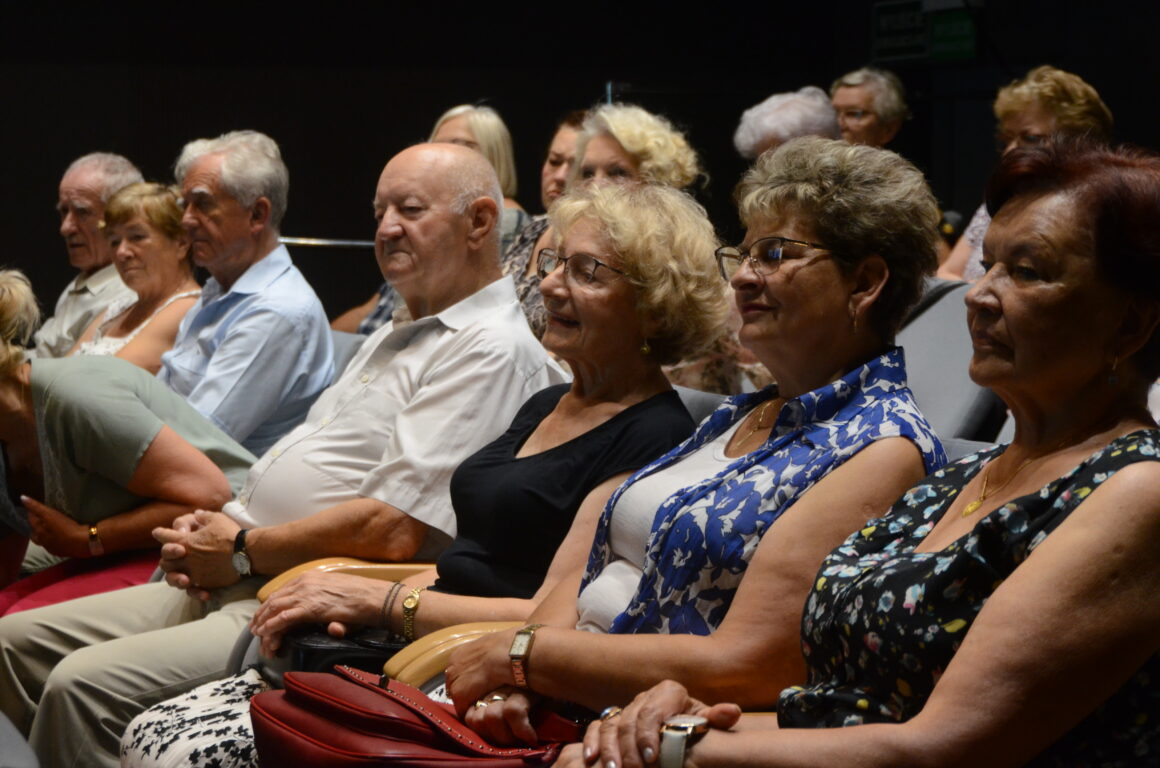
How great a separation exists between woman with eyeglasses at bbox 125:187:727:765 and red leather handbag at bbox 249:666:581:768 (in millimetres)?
451

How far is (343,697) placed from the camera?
5.63 feet

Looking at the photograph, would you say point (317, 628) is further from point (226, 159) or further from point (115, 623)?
point (226, 159)

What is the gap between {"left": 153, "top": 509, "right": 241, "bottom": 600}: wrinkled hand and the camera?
272 cm

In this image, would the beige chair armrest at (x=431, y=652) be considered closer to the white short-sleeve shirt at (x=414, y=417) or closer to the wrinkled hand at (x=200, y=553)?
the white short-sleeve shirt at (x=414, y=417)

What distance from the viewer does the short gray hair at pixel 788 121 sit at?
13.8 ft

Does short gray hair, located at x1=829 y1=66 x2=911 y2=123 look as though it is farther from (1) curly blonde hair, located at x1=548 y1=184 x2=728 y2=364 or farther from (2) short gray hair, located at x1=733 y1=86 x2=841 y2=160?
(1) curly blonde hair, located at x1=548 y1=184 x2=728 y2=364

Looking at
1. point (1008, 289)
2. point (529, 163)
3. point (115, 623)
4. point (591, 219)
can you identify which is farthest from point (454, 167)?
point (529, 163)

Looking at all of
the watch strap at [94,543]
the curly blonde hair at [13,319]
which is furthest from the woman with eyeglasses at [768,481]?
the curly blonde hair at [13,319]

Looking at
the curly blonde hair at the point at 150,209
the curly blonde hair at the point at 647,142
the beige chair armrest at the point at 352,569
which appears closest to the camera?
the beige chair armrest at the point at 352,569

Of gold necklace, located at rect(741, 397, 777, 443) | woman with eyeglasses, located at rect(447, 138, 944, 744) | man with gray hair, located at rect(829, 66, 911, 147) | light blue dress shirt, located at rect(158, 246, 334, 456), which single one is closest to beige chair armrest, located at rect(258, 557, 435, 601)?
woman with eyeglasses, located at rect(447, 138, 944, 744)

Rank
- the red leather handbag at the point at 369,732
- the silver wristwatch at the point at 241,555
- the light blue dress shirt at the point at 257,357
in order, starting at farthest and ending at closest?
1. the light blue dress shirt at the point at 257,357
2. the silver wristwatch at the point at 241,555
3. the red leather handbag at the point at 369,732

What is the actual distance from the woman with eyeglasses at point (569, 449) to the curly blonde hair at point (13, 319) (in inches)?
41.8

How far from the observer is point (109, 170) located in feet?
17.7

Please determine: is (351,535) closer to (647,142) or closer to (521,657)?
(521,657)
